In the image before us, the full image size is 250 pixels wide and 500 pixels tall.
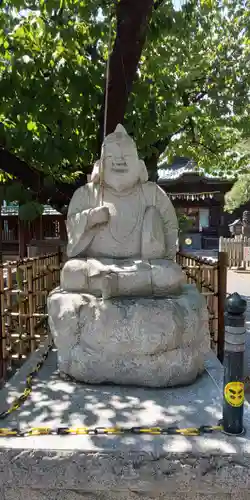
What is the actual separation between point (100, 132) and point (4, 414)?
3.57 m

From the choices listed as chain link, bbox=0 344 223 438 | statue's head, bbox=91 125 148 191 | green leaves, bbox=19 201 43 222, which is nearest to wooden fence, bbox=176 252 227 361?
statue's head, bbox=91 125 148 191

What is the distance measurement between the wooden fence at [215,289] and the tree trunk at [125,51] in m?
2.07

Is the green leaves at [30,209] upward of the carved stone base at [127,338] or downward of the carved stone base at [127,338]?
upward

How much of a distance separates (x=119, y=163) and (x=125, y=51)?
1783 millimetres

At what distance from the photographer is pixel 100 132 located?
4938 millimetres

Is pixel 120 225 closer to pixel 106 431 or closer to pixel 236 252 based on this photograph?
pixel 106 431

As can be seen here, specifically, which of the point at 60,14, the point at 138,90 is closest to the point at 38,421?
the point at 60,14

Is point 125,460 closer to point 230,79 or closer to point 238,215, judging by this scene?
point 230,79

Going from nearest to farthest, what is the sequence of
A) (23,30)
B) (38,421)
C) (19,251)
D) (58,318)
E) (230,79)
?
(38,421) → (58,318) → (23,30) → (230,79) → (19,251)

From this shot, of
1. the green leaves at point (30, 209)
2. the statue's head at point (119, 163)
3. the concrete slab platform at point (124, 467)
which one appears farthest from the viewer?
the green leaves at point (30, 209)

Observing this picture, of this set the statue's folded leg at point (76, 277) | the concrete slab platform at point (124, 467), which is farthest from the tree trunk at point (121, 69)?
the concrete slab platform at point (124, 467)

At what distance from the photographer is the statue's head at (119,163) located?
323cm

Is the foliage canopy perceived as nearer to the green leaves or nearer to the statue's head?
the green leaves

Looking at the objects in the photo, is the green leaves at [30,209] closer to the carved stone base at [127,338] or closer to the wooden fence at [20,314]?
the wooden fence at [20,314]
